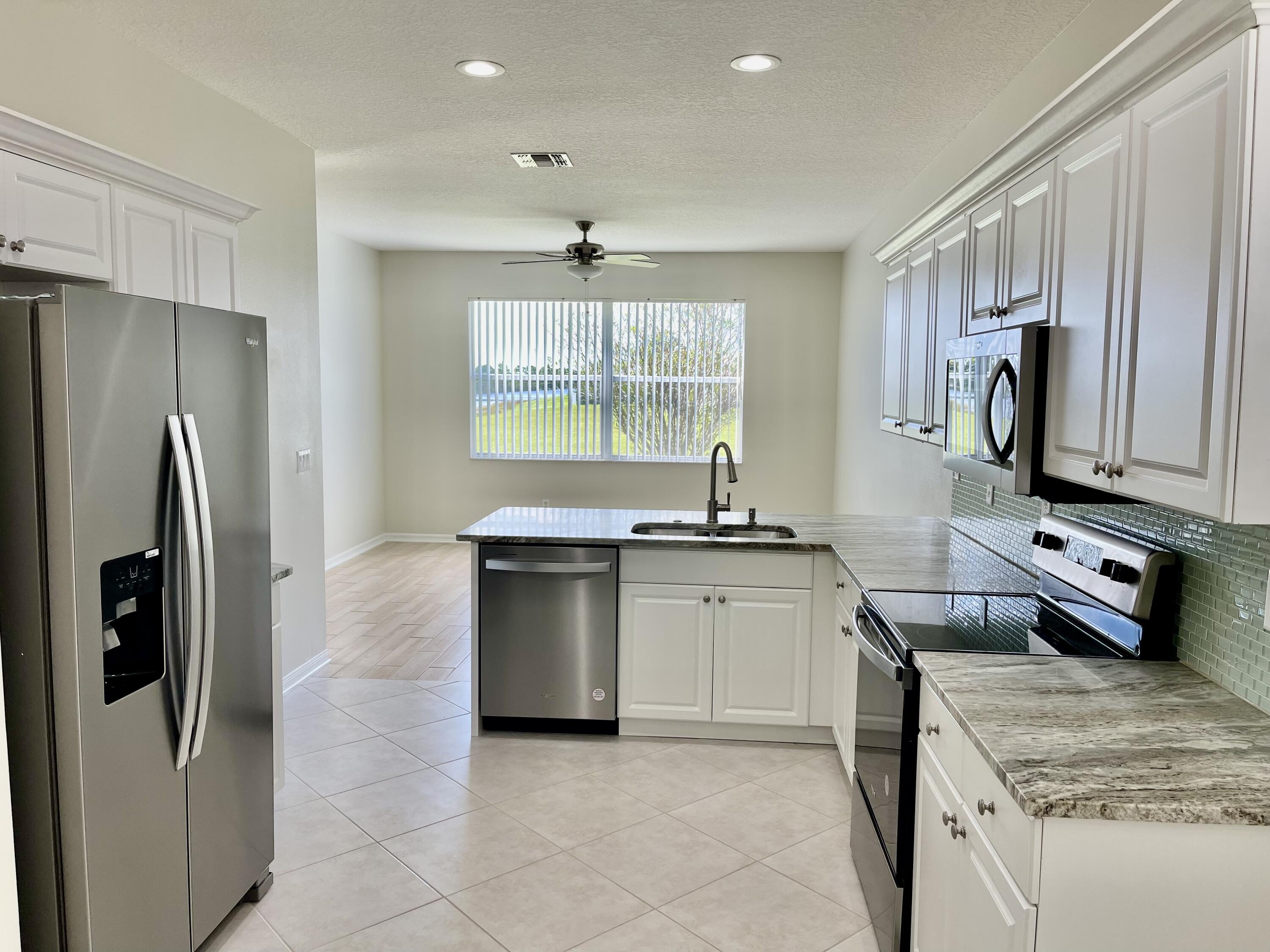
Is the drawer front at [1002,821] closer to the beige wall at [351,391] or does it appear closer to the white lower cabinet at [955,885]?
the white lower cabinet at [955,885]

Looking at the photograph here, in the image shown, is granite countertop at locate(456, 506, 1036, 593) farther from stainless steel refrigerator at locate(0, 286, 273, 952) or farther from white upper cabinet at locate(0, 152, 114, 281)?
white upper cabinet at locate(0, 152, 114, 281)

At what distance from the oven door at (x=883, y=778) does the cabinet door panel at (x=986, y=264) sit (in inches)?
35.5

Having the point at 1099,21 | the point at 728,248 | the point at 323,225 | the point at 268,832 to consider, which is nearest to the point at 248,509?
the point at 268,832

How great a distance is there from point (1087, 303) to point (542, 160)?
334 cm

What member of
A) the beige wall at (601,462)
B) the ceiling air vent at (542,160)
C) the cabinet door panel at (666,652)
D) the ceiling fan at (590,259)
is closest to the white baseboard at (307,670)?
the cabinet door panel at (666,652)

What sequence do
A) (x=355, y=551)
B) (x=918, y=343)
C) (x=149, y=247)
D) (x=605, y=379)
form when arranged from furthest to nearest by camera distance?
(x=605, y=379), (x=355, y=551), (x=918, y=343), (x=149, y=247)

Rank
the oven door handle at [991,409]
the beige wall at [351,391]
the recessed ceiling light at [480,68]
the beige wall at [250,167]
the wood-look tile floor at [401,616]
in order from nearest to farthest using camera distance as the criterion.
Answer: the oven door handle at [991,409] < the beige wall at [250,167] < the recessed ceiling light at [480,68] < the wood-look tile floor at [401,616] < the beige wall at [351,391]

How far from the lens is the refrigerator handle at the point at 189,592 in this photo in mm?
2029

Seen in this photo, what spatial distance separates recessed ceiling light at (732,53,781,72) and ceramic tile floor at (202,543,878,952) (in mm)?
2608

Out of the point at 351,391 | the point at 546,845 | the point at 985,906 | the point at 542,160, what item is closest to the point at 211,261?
the point at 542,160

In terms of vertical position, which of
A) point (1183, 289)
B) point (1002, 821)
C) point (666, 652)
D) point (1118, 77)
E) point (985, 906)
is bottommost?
point (666, 652)

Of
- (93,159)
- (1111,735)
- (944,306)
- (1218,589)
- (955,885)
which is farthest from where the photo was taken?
(944,306)

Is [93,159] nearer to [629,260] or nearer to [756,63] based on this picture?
[756,63]

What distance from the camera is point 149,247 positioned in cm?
280
